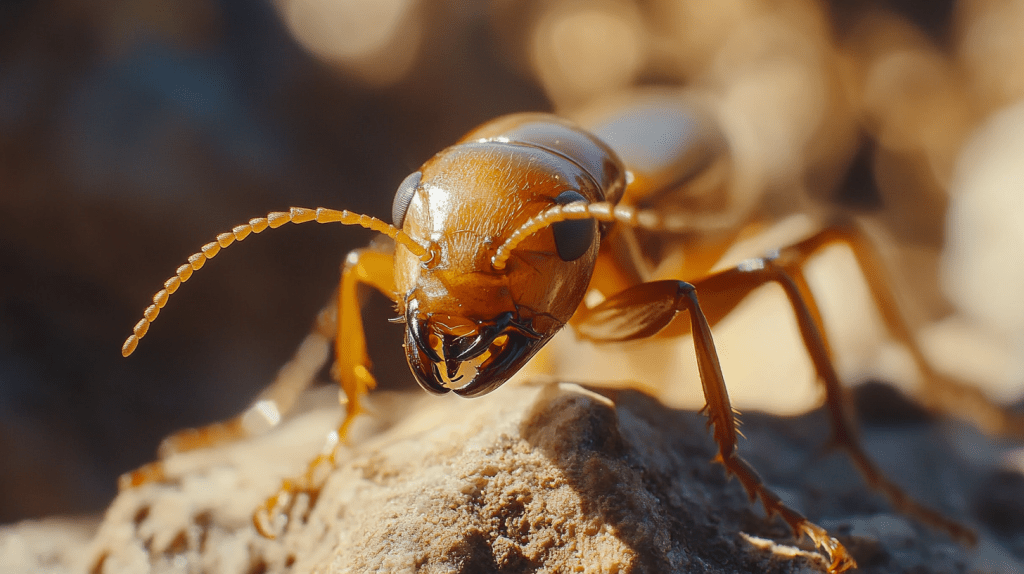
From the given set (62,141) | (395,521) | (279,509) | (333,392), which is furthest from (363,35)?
(395,521)

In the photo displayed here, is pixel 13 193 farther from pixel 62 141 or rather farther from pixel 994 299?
pixel 994 299

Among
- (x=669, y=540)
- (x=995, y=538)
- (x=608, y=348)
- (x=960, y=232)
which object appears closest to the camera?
(x=669, y=540)

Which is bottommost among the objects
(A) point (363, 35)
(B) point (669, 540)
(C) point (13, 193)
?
(B) point (669, 540)

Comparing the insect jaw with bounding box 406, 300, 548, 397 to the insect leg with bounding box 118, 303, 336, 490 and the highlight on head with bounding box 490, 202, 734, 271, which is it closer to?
the highlight on head with bounding box 490, 202, 734, 271

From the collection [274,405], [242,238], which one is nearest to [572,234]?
[242,238]

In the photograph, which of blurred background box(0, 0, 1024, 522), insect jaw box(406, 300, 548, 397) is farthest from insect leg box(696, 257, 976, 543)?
blurred background box(0, 0, 1024, 522)

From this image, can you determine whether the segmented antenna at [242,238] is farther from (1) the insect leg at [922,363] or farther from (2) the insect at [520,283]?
(1) the insect leg at [922,363]
